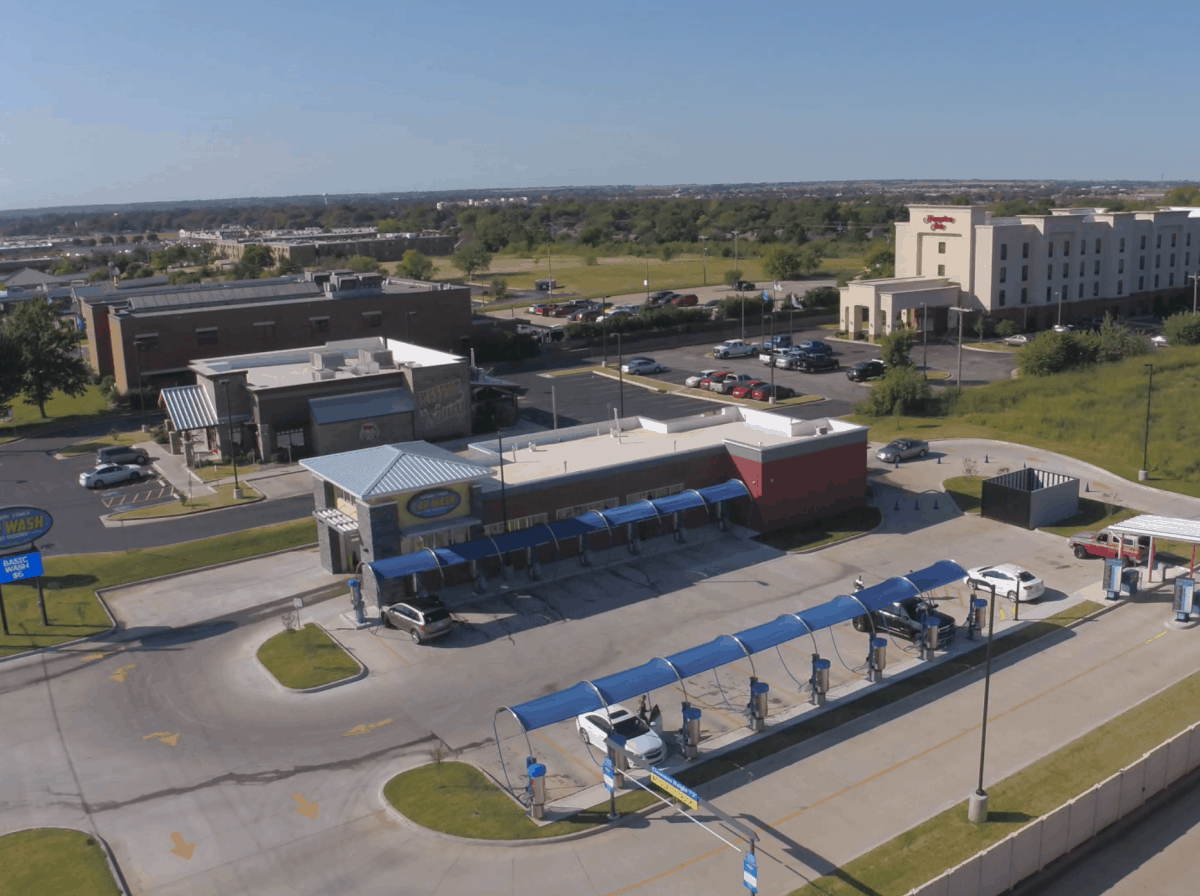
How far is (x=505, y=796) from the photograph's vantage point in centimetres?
2467

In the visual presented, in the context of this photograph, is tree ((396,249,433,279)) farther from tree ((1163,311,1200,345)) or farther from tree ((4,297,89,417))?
tree ((1163,311,1200,345))

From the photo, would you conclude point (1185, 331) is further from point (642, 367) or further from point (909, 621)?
point (909, 621)

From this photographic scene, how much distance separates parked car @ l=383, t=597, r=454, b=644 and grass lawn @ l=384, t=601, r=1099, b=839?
7710 millimetres

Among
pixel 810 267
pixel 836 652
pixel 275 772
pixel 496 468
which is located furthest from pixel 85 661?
pixel 810 267

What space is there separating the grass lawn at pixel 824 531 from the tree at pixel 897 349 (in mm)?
30167

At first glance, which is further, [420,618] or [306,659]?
[420,618]

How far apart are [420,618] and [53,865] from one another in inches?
513

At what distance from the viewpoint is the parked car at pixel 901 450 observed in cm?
5284

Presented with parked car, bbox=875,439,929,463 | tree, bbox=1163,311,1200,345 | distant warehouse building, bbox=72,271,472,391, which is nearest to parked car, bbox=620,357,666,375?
distant warehouse building, bbox=72,271,472,391

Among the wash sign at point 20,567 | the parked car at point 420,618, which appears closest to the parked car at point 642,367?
the parked car at point 420,618

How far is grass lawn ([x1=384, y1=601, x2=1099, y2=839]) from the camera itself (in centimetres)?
2341

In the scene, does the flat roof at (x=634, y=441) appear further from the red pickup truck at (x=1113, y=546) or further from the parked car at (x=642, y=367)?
the parked car at (x=642, y=367)

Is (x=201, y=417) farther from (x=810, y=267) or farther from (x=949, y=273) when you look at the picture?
(x=810, y=267)

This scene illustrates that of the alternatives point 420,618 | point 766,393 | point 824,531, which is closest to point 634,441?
point 824,531
